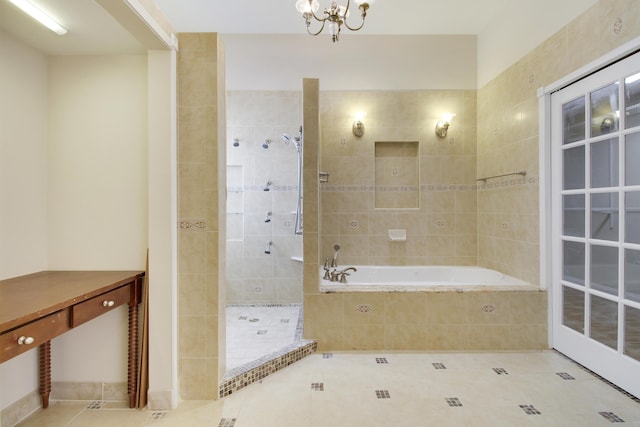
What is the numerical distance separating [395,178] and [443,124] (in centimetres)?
Answer: 81

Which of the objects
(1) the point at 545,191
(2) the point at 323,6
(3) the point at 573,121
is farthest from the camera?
(2) the point at 323,6

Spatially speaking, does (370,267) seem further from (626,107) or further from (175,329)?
(626,107)

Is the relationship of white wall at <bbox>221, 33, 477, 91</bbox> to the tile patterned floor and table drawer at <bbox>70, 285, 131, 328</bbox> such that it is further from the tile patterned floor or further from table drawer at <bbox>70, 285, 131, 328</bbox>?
the tile patterned floor

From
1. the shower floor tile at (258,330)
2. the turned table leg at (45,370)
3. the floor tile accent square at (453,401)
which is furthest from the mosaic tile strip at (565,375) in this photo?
the turned table leg at (45,370)

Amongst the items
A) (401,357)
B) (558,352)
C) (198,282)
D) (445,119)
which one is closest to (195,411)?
(198,282)

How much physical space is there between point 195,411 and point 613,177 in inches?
119

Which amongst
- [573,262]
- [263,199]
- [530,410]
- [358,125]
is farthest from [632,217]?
[263,199]

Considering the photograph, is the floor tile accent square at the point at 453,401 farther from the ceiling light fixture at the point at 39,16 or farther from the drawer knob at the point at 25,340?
the ceiling light fixture at the point at 39,16

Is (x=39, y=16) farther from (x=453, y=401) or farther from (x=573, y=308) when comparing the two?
(x=573, y=308)

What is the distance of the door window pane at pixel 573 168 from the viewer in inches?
93.4

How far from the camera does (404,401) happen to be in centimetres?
194

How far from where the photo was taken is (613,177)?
2.08 metres

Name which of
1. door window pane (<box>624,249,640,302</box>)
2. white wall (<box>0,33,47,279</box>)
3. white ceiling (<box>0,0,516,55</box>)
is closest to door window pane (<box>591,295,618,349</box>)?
door window pane (<box>624,249,640,302</box>)

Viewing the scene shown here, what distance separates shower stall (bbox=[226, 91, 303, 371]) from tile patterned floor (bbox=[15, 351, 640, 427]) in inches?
57.9
